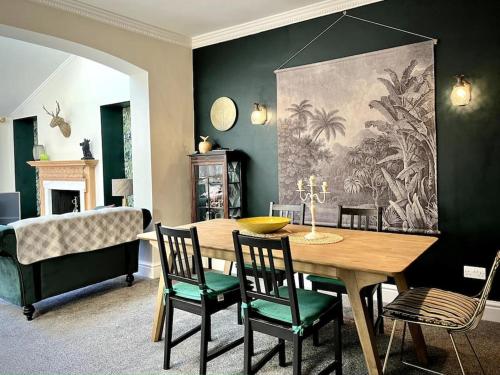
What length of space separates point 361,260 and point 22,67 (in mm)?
6599

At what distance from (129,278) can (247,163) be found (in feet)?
5.94

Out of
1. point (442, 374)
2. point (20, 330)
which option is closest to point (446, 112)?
point (442, 374)

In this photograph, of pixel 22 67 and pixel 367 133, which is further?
pixel 22 67

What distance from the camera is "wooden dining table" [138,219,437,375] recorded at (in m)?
2.20

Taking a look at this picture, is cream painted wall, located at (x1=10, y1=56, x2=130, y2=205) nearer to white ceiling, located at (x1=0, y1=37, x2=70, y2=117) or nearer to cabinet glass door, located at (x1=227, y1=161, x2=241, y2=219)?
white ceiling, located at (x1=0, y1=37, x2=70, y2=117)

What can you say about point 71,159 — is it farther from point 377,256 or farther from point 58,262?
point 377,256

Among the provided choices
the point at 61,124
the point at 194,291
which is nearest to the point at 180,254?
the point at 194,291

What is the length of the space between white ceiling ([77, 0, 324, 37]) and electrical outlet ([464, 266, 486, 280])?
110 inches

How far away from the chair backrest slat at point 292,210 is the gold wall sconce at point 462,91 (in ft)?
4.94

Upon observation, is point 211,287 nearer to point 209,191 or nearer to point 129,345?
point 129,345

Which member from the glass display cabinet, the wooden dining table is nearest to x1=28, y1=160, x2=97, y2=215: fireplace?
the glass display cabinet

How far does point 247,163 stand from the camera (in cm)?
493

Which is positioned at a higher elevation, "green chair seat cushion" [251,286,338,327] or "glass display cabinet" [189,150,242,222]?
"glass display cabinet" [189,150,242,222]

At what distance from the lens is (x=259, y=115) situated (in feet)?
15.3
